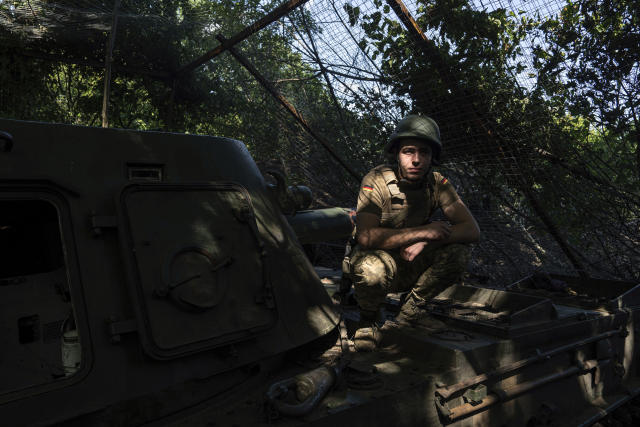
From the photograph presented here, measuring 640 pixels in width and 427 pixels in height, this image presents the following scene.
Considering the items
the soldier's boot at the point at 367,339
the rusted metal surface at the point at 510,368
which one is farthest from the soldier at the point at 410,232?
the rusted metal surface at the point at 510,368

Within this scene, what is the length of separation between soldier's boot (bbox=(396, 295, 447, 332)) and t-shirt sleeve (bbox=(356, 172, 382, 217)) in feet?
1.90

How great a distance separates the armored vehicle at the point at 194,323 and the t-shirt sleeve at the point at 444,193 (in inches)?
30.2

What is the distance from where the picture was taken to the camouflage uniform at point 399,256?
2.81 meters

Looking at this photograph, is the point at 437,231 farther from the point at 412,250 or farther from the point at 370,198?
the point at 370,198

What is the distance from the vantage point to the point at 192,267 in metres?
2.02

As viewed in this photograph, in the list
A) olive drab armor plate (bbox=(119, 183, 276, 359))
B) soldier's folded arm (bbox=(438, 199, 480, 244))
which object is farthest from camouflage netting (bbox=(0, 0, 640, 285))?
olive drab armor plate (bbox=(119, 183, 276, 359))

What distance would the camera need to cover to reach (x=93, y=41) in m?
8.41

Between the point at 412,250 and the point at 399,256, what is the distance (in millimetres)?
314

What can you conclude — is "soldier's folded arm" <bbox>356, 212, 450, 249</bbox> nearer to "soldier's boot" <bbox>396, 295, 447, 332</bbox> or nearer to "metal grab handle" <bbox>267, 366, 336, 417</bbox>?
"soldier's boot" <bbox>396, 295, 447, 332</bbox>

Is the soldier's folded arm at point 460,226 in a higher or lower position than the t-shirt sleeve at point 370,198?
lower

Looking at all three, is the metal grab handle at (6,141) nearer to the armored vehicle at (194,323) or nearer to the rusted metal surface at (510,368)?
the armored vehicle at (194,323)

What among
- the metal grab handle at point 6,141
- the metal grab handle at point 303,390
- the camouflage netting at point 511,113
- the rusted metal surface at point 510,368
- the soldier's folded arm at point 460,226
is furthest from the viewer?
the camouflage netting at point 511,113

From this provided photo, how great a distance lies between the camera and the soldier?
2826 millimetres

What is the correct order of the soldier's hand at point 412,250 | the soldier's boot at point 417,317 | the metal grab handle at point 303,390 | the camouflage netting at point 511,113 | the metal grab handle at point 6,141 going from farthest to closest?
the camouflage netting at point 511,113
the soldier's hand at point 412,250
the soldier's boot at point 417,317
the metal grab handle at point 6,141
the metal grab handle at point 303,390
